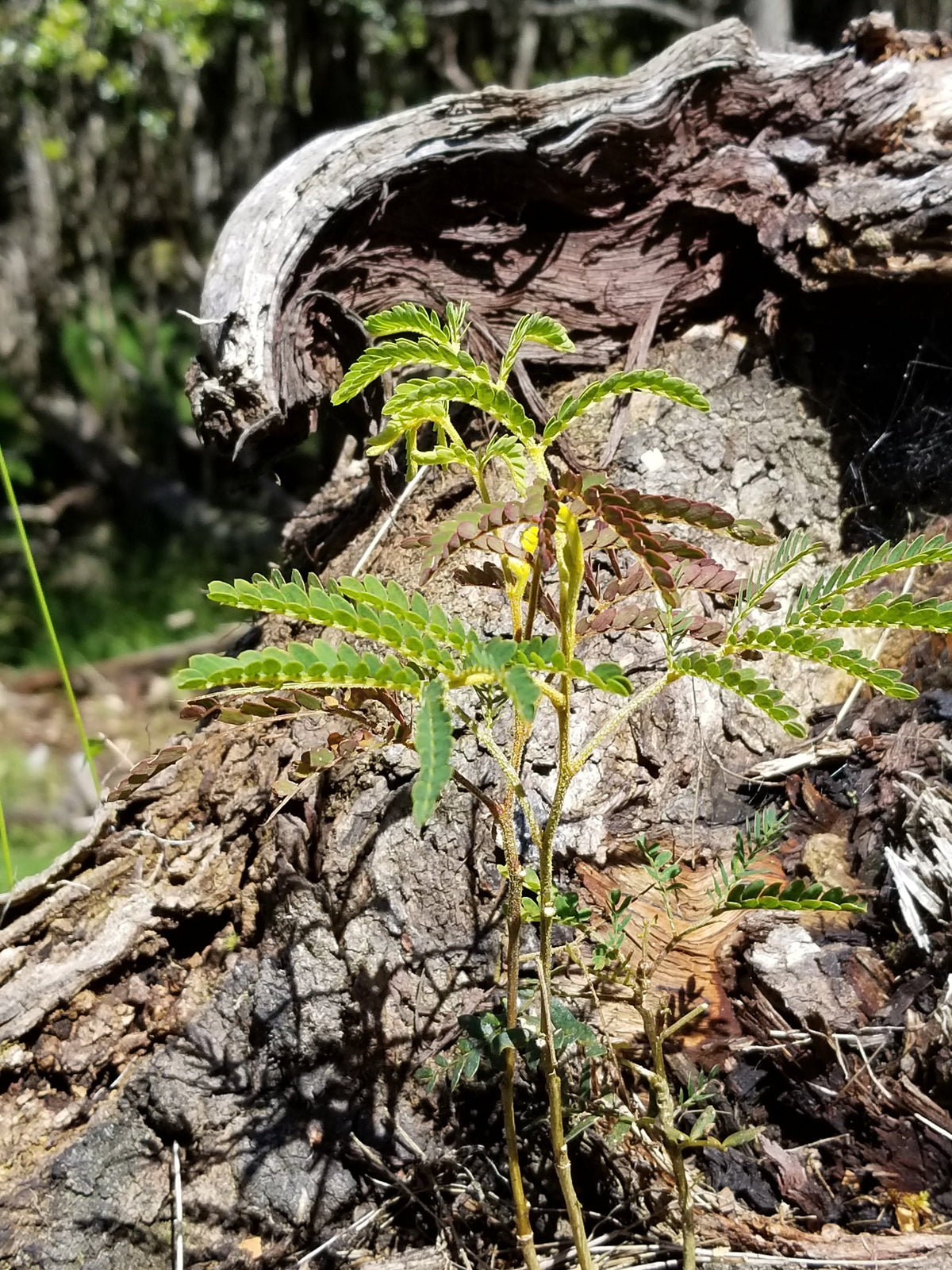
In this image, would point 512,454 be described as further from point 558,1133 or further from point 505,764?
point 558,1133

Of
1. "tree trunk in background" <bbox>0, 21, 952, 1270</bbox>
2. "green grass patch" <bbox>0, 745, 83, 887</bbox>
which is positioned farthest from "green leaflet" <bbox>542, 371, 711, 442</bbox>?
"green grass patch" <bbox>0, 745, 83, 887</bbox>

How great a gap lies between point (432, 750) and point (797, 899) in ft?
1.74

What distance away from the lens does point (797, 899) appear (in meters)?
1.09

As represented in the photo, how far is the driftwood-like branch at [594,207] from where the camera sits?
1781mm

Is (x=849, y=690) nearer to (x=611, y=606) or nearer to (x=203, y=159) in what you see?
(x=611, y=606)

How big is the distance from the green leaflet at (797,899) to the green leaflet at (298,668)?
48 cm

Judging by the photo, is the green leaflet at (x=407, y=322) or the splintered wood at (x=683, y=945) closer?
the green leaflet at (x=407, y=322)

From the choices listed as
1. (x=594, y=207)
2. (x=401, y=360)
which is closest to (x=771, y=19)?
(x=594, y=207)

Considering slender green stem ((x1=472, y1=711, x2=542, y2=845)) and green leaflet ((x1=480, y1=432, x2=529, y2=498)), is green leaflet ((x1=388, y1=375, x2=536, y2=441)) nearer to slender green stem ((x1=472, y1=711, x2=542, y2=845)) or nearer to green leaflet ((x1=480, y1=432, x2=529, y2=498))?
green leaflet ((x1=480, y1=432, x2=529, y2=498))

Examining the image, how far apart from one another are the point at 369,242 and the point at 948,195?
1.04m

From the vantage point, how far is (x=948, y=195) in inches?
67.1

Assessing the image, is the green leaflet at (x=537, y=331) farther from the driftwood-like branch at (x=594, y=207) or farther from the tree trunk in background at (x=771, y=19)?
the tree trunk in background at (x=771, y=19)

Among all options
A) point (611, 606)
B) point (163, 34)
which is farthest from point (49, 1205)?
point (163, 34)

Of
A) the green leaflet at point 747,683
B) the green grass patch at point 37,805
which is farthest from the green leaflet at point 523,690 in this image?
the green grass patch at point 37,805
